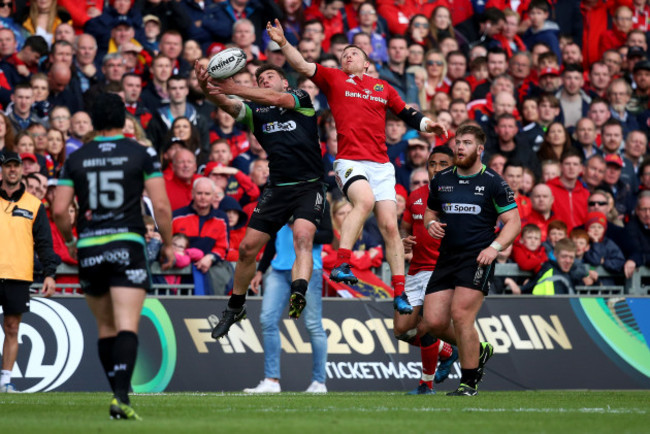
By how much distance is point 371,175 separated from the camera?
13.0 m

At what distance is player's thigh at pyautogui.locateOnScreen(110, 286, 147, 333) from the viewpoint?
30.8ft

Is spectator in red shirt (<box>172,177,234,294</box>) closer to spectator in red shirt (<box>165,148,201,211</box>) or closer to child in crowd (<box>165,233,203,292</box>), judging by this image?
child in crowd (<box>165,233,203,292</box>)

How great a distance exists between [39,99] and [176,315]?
4.24 meters

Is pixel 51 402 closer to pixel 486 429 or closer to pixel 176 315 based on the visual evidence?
pixel 176 315

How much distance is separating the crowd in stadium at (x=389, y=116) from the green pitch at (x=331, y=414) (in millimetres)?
3764

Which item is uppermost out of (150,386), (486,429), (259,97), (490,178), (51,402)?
(259,97)

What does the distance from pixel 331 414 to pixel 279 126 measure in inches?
150

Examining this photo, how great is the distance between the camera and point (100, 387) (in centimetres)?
1484

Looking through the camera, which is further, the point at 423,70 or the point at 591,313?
the point at 423,70

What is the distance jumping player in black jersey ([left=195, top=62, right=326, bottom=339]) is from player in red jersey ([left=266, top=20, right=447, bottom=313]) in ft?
0.96

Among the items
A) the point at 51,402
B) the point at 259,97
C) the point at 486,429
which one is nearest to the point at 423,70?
the point at 259,97

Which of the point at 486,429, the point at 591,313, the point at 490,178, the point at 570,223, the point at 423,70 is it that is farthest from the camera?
the point at 423,70

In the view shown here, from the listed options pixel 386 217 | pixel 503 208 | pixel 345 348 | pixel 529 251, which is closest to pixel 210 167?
pixel 345 348

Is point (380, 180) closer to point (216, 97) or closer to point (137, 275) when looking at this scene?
point (216, 97)
